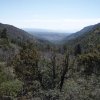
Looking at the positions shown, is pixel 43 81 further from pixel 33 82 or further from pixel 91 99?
pixel 91 99

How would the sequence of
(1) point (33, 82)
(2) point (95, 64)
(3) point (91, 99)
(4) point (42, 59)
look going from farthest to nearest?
(2) point (95, 64) < (4) point (42, 59) < (1) point (33, 82) < (3) point (91, 99)

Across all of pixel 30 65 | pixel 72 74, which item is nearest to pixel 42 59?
pixel 30 65

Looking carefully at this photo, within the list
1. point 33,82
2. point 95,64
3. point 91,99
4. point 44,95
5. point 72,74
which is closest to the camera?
point 91,99

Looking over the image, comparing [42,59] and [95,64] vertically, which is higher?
[42,59]

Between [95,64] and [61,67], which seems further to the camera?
[95,64]

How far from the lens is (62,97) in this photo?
473 inches

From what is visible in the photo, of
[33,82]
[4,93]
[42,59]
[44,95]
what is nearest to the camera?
[44,95]

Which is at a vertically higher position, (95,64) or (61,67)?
(61,67)

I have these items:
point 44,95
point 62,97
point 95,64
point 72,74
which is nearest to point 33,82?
point 72,74

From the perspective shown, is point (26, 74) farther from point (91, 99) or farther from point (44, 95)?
point (91, 99)

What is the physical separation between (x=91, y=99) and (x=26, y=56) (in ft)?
52.7

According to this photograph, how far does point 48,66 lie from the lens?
23781 millimetres

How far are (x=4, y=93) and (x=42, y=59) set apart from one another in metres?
6.81

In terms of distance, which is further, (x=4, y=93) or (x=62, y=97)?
(x=4, y=93)
